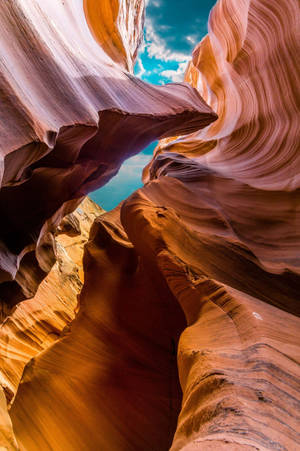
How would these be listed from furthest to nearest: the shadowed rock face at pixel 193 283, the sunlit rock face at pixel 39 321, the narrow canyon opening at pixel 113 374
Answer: the sunlit rock face at pixel 39 321, the narrow canyon opening at pixel 113 374, the shadowed rock face at pixel 193 283

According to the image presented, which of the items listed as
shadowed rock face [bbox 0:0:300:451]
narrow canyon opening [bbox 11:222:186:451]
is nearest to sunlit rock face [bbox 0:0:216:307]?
shadowed rock face [bbox 0:0:300:451]

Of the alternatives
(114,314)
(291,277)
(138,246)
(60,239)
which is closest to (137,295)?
(114,314)

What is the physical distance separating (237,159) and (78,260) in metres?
8.12

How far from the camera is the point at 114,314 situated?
4508 millimetres

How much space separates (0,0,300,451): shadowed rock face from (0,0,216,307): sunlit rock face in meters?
0.06

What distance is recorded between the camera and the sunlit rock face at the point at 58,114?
169 centimetres

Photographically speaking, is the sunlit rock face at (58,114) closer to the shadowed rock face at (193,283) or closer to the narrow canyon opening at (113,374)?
the shadowed rock face at (193,283)

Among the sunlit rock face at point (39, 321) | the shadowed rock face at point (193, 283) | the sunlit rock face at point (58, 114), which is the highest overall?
the sunlit rock face at point (58, 114)

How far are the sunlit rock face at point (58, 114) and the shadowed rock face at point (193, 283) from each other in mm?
58

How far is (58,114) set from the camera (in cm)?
192

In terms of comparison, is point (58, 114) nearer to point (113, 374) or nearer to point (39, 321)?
point (113, 374)

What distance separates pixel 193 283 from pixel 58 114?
1.75m

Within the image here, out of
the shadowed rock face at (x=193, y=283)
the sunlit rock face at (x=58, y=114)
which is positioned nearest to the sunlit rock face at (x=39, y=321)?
the shadowed rock face at (x=193, y=283)

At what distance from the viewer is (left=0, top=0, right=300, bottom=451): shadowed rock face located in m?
1.60
